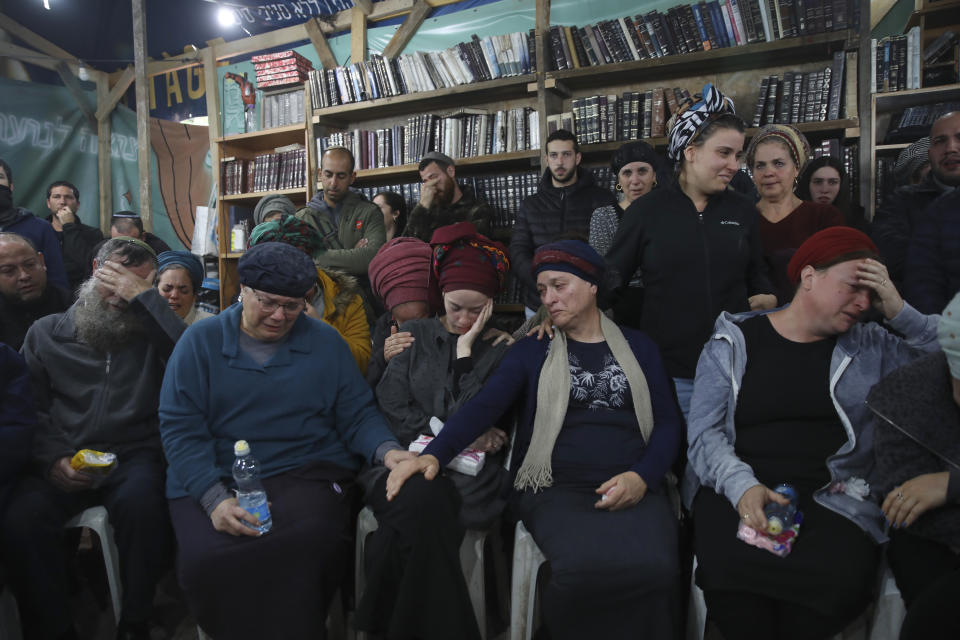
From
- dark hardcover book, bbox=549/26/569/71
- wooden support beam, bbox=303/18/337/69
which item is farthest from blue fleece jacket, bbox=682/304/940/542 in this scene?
wooden support beam, bbox=303/18/337/69

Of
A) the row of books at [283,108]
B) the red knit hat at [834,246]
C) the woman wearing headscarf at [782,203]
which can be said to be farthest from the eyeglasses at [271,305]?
the row of books at [283,108]

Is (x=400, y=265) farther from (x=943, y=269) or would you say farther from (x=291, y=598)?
(x=943, y=269)

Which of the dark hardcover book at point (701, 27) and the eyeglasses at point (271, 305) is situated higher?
the dark hardcover book at point (701, 27)

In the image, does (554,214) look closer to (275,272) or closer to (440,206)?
(440,206)

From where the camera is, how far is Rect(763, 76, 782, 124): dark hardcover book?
331cm

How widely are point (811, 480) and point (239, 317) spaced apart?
1853 mm

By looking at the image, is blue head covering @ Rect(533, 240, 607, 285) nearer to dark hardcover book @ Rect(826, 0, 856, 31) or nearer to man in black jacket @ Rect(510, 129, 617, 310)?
man in black jacket @ Rect(510, 129, 617, 310)

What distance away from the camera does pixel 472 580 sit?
5.63 feet

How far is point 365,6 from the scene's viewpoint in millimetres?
4680

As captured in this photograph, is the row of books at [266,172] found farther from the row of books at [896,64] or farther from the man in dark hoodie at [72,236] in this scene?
the row of books at [896,64]

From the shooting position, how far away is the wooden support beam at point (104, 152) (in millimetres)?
6273

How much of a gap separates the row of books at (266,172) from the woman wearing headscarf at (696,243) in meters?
3.50

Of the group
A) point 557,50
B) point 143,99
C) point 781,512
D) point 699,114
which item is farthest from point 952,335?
point 143,99

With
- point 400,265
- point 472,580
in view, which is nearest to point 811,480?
point 472,580
